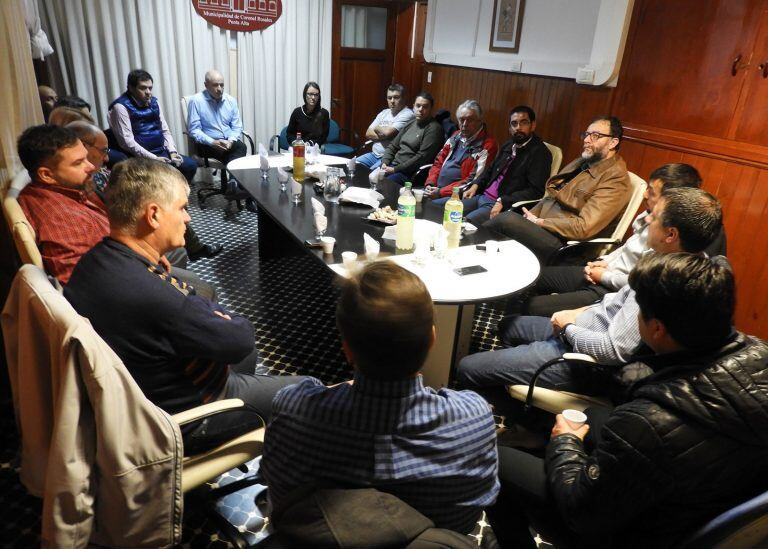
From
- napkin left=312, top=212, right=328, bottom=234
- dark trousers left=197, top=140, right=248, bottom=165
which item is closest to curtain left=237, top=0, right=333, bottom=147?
dark trousers left=197, top=140, right=248, bottom=165

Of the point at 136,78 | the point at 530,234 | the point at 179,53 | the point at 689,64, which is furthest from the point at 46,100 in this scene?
the point at 689,64

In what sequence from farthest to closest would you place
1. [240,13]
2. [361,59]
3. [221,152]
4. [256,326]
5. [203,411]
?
[361,59]
[240,13]
[221,152]
[256,326]
[203,411]

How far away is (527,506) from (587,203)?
6.92ft

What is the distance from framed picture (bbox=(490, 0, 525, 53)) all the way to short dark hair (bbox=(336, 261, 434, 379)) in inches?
176

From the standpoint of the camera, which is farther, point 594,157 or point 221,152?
point 221,152

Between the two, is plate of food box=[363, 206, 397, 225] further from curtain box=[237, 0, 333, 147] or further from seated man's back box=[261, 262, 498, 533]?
curtain box=[237, 0, 333, 147]

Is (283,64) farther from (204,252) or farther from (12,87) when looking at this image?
(12,87)

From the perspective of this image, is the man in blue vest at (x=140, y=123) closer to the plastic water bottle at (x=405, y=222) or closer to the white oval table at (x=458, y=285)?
the plastic water bottle at (x=405, y=222)

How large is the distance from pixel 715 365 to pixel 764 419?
131mm

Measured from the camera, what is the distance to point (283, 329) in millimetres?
2893

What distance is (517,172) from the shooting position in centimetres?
377

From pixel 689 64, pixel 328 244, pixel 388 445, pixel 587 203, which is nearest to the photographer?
pixel 388 445

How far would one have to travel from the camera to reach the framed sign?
5.34m

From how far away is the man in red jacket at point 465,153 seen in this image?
13.2 ft
